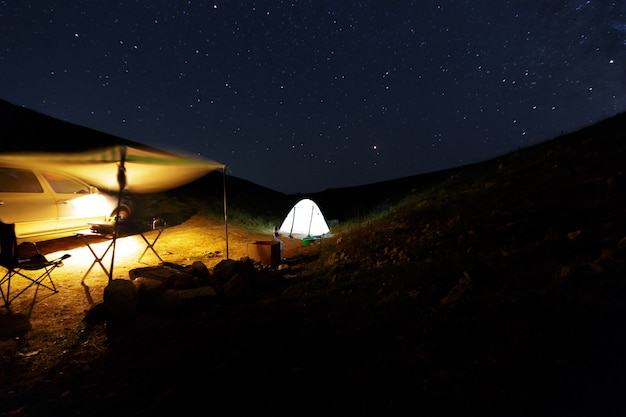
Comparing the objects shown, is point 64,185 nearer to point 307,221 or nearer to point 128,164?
point 128,164

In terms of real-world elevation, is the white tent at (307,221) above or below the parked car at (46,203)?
below

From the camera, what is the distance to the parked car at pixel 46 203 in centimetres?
658

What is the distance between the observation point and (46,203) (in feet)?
23.6

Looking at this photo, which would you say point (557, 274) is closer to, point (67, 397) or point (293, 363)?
point (293, 363)

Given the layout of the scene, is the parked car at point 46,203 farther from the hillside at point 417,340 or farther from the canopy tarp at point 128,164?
the hillside at point 417,340

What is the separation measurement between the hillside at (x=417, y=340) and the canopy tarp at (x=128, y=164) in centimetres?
276

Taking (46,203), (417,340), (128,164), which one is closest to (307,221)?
(128,164)

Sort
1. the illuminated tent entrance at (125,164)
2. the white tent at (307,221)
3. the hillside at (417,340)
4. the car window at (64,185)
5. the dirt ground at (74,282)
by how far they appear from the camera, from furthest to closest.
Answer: the white tent at (307,221), the car window at (64,185), the illuminated tent entrance at (125,164), the dirt ground at (74,282), the hillside at (417,340)

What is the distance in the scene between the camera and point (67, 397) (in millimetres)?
2717

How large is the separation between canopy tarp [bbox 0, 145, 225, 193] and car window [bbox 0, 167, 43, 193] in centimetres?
32

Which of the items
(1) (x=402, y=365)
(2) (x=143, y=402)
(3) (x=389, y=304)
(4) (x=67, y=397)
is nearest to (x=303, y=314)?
(3) (x=389, y=304)

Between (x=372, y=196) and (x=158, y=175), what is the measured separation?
22953mm

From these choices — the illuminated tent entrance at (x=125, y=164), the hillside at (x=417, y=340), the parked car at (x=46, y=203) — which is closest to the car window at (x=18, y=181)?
the parked car at (x=46, y=203)

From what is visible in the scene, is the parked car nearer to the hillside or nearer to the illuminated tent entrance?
the illuminated tent entrance
